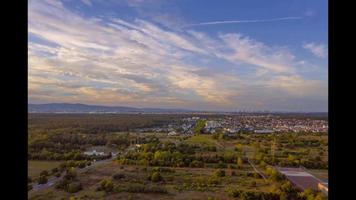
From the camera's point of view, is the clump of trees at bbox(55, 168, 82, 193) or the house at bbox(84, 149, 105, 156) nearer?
the clump of trees at bbox(55, 168, 82, 193)

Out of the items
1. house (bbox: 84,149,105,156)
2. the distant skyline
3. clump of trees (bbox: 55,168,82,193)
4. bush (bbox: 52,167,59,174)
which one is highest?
the distant skyline

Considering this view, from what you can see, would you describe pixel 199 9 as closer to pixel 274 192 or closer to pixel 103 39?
pixel 103 39

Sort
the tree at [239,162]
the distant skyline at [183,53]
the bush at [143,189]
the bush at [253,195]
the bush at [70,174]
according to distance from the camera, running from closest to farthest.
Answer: the distant skyline at [183,53], the bush at [253,195], the bush at [70,174], the bush at [143,189], the tree at [239,162]

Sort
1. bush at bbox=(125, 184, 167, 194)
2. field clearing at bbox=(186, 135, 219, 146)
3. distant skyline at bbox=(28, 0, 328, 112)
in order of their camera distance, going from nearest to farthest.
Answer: distant skyline at bbox=(28, 0, 328, 112) < bush at bbox=(125, 184, 167, 194) < field clearing at bbox=(186, 135, 219, 146)

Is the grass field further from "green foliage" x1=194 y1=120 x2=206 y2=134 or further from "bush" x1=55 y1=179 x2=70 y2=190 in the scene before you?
"green foliage" x1=194 y1=120 x2=206 y2=134

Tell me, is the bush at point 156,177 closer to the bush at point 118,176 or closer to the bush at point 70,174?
the bush at point 118,176

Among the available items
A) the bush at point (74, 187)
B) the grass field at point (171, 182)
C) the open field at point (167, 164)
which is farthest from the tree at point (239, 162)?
the bush at point (74, 187)

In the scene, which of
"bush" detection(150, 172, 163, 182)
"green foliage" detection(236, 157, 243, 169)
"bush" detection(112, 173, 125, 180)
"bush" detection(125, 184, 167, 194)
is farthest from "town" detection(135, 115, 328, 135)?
"bush" detection(125, 184, 167, 194)
